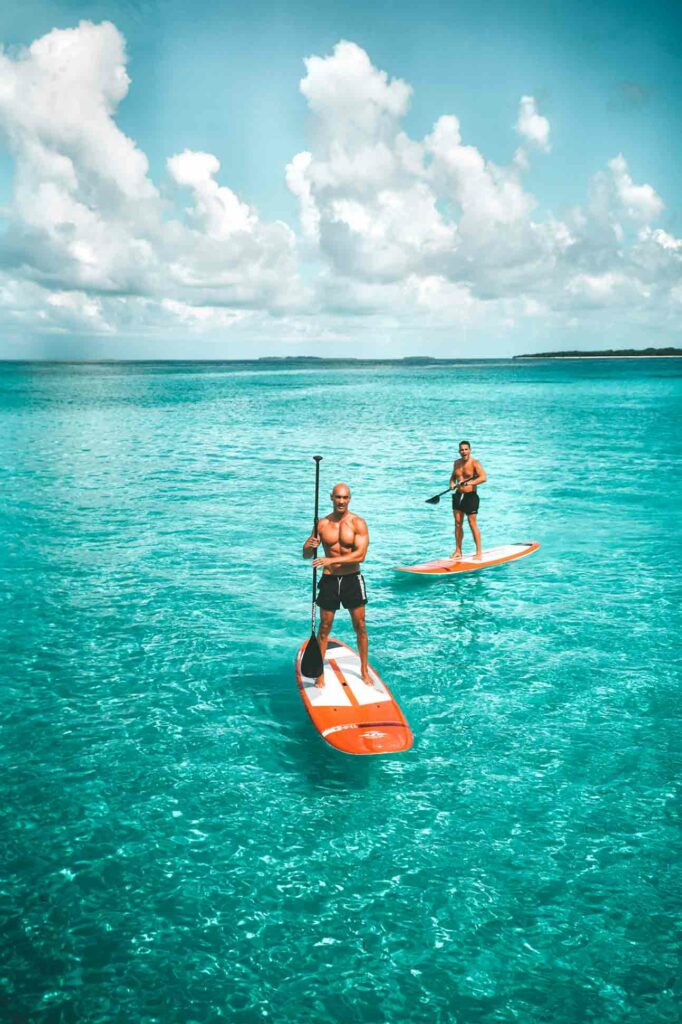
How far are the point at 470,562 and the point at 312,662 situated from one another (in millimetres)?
7715

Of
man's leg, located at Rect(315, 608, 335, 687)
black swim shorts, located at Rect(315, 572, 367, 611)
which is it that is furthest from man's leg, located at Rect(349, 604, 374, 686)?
man's leg, located at Rect(315, 608, 335, 687)

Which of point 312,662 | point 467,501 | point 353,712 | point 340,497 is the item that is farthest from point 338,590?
point 467,501

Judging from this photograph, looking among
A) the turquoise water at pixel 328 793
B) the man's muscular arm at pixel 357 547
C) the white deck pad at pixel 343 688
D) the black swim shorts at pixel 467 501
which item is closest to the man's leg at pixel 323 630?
the white deck pad at pixel 343 688

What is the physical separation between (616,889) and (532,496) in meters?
21.5

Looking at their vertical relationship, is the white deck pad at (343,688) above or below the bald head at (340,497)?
below

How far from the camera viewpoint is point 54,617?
47.6ft

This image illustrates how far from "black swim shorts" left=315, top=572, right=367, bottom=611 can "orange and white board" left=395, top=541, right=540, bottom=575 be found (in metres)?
6.55

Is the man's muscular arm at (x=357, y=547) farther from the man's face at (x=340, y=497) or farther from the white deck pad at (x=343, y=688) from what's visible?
the white deck pad at (x=343, y=688)

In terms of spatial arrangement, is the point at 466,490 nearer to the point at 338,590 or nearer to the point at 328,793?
the point at 338,590

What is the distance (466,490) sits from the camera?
1761 cm

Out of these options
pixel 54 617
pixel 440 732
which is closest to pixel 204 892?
pixel 440 732

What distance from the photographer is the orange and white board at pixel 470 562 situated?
55.9ft

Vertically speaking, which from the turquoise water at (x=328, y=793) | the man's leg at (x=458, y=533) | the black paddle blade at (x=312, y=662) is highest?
the man's leg at (x=458, y=533)

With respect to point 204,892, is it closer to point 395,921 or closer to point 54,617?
point 395,921
